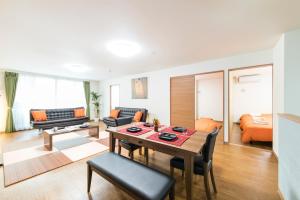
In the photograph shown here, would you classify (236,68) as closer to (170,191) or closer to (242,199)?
(242,199)

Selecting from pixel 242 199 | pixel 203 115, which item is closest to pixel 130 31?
pixel 242 199

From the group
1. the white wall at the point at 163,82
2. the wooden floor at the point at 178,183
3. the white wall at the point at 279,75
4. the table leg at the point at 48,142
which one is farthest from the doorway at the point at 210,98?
the table leg at the point at 48,142

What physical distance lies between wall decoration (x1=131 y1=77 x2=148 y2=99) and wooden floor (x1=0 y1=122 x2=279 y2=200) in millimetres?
3145

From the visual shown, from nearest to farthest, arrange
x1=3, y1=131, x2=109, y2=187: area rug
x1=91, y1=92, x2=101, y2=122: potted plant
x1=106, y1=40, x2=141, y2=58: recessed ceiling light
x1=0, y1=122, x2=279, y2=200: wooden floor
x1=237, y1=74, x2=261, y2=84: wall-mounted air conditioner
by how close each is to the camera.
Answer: x1=0, y1=122, x2=279, y2=200: wooden floor
x1=3, y1=131, x2=109, y2=187: area rug
x1=106, y1=40, x2=141, y2=58: recessed ceiling light
x1=237, y1=74, x2=261, y2=84: wall-mounted air conditioner
x1=91, y1=92, x2=101, y2=122: potted plant

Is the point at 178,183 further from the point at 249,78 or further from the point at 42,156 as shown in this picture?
the point at 249,78

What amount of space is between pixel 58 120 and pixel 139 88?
3430mm

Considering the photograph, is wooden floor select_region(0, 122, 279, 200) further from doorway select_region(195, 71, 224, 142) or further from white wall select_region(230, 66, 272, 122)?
doorway select_region(195, 71, 224, 142)

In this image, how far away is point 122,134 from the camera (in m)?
2.01

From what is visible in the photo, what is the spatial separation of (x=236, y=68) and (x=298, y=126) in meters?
2.61

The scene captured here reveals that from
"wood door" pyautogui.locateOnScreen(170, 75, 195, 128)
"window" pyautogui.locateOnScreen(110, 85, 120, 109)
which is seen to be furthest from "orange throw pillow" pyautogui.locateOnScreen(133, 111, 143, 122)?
"window" pyautogui.locateOnScreen(110, 85, 120, 109)

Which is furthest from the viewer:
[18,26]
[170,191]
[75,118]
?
[75,118]

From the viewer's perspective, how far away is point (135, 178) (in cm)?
131

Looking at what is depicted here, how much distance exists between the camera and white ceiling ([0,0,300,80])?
58.7 inches

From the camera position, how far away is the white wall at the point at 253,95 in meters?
5.71
